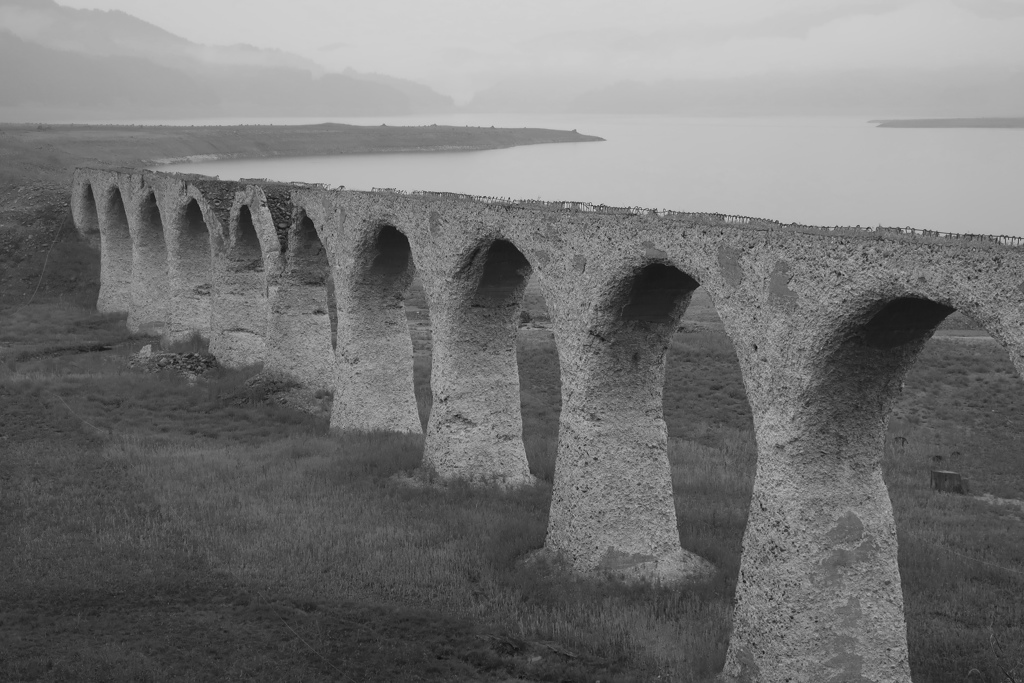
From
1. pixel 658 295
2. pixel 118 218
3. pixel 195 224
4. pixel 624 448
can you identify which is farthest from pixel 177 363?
pixel 658 295

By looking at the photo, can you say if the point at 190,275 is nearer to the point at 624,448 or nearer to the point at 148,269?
the point at 148,269

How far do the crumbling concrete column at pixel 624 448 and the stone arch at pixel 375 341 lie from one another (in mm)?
8062

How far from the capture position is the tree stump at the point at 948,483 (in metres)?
19.3

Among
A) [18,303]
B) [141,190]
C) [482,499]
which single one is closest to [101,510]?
[482,499]

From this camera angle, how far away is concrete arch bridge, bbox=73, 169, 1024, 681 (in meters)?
10.4

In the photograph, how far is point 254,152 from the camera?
91875 millimetres

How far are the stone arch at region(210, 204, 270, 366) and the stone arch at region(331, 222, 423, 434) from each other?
6799mm

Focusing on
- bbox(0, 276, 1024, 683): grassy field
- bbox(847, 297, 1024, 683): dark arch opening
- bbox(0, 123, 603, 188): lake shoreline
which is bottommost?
bbox(0, 276, 1024, 683): grassy field

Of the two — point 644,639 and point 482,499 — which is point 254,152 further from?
point 644,639

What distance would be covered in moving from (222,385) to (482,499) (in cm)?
1078

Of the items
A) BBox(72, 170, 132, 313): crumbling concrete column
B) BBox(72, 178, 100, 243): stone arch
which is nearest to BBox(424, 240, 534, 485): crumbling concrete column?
BBox(72, 170, 132, 313): crumbling concrete column

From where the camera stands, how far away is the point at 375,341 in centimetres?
2177

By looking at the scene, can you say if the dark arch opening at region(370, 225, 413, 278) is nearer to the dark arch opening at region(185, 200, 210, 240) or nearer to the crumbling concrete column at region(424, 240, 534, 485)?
the crumbling concrete column at region(424, 240, 534, 485)

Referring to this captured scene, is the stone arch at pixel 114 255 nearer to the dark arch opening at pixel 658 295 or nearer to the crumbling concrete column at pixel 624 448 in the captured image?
the crumbling concrete column at pixel 624 448
